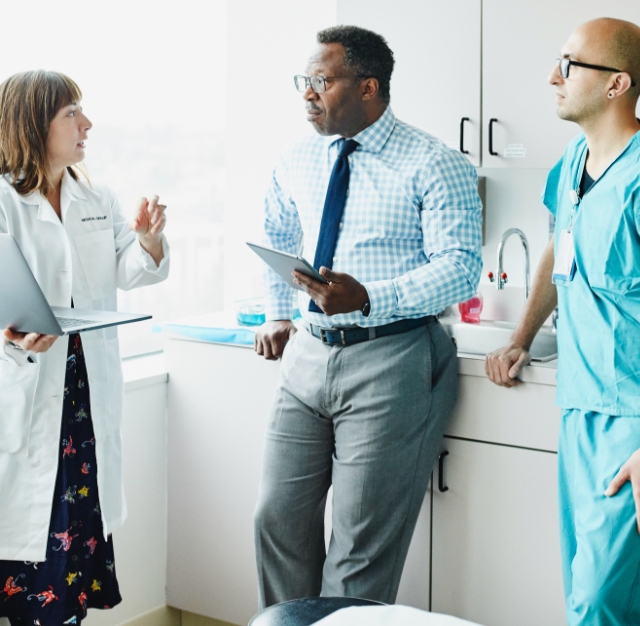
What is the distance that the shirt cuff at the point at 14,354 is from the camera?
6.62ft

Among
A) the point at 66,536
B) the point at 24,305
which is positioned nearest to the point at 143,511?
the point at 66,536

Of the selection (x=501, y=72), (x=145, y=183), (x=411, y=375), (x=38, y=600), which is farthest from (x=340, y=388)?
(x=145, y=183)

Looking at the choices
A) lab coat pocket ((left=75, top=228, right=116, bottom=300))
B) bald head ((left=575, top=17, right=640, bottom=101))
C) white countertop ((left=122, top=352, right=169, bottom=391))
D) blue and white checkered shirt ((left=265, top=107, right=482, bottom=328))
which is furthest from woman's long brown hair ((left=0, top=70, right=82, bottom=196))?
bald head ((left=575, top=17, right=640, bottom=101))

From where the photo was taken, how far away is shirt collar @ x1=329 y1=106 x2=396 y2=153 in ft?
7.18

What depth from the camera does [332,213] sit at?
217 centimetres

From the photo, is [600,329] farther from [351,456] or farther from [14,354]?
[14,354]

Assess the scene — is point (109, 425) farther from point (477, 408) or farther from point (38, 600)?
point (477, 408)

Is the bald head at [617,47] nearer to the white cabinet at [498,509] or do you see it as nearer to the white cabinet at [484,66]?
the white cabinet at [484,66]

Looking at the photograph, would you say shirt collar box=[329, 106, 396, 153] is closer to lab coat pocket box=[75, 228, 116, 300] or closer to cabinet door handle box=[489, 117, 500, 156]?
cabinet door handle box=[489, 117, 500, 156]

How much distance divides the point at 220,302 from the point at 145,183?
55 centimetres

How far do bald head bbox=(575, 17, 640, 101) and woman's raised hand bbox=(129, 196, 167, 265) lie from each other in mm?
1052

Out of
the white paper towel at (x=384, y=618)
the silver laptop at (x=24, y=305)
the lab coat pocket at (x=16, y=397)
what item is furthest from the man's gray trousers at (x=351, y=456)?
the white paper towel at (x=384, y=618)

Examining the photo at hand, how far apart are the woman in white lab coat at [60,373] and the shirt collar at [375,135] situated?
52cm

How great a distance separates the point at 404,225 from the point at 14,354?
935 mm
